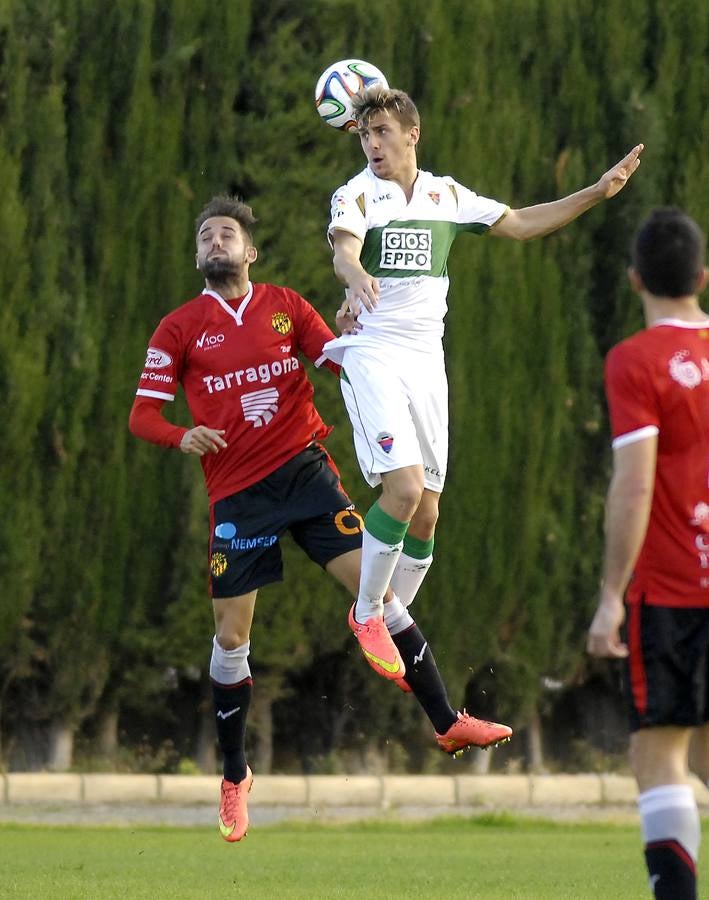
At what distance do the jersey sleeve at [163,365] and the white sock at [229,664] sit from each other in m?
1.25

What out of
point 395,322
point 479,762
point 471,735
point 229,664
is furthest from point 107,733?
point 395,322

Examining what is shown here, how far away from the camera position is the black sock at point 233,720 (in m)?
8.64

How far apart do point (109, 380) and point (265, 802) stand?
334 centimetres

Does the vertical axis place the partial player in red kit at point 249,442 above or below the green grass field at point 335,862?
above

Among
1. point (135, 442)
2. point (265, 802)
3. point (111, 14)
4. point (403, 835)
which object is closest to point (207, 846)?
point (403, 835)

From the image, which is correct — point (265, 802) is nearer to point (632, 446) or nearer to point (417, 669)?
point (417, 669)

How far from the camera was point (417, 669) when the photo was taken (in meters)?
8.20

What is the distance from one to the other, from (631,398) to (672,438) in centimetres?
20

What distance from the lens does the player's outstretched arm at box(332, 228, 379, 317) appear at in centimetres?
680

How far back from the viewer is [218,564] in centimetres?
827

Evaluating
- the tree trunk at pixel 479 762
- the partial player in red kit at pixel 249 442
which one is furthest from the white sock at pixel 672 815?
the tree trunk at pixel 479 762

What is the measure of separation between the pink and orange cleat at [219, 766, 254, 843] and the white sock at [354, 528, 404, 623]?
1.23 m

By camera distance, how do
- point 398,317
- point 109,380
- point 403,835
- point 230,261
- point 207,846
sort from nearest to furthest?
point 398,317, point 230,261, point 207,846, point 403,835, point 109,380

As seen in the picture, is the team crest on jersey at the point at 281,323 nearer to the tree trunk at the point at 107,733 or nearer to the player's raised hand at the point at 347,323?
the player's raised hand at the point at 347,323
